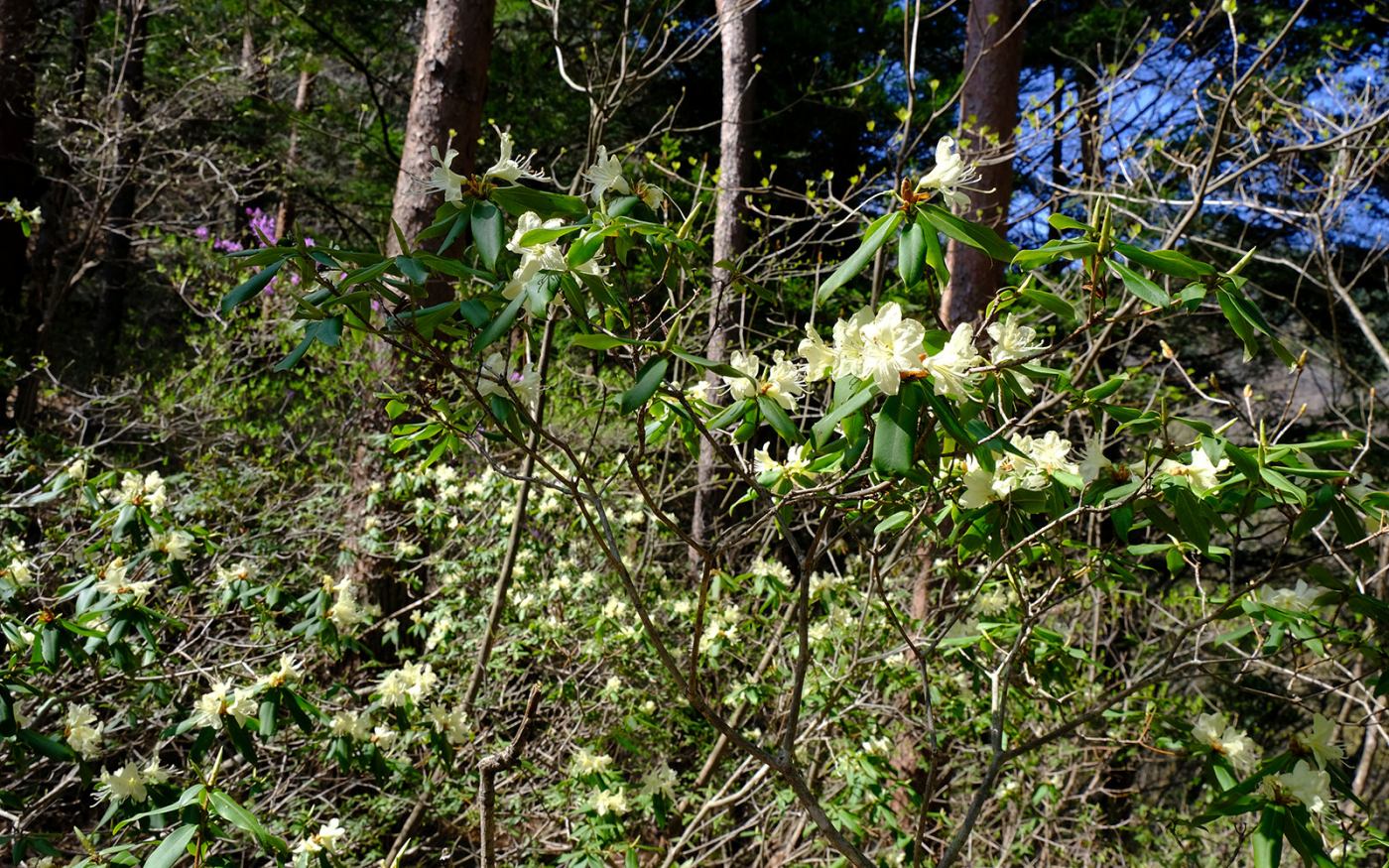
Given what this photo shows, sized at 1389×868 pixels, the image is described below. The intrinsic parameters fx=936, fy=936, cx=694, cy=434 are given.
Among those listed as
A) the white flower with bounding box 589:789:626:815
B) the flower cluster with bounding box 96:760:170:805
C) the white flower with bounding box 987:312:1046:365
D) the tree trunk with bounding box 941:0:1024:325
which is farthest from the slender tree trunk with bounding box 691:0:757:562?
the white flower with bounding box 987:312:1046:365

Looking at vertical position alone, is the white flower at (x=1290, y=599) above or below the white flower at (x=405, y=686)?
above

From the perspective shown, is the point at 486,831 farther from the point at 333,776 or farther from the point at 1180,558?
the point at 333,776

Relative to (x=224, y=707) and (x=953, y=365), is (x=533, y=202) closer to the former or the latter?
(x=953, y=365)

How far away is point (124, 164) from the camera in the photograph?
6.33 m

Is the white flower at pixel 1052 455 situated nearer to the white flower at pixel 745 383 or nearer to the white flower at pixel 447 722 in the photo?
the white flower at pixel 745 383

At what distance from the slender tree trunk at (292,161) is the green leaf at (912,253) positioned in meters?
6.96

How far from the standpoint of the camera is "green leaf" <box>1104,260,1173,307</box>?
120cm

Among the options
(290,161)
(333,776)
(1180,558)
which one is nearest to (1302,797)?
(1180,558)

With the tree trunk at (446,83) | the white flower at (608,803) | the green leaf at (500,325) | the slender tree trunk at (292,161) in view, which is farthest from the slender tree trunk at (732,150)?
the green leaf at (500,325)

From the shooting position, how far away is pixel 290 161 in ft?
29.5

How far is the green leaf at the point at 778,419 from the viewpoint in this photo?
1.26 meters

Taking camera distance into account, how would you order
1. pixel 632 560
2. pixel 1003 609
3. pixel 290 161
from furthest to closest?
pixel 290 161 < pixel 632 560 < pixel 1003 609

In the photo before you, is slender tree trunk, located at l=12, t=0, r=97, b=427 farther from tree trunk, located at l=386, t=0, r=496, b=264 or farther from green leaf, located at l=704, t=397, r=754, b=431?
green leaf, located at l=704, t=397, r=754, b=431

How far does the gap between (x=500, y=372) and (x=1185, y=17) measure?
8.96 metres
